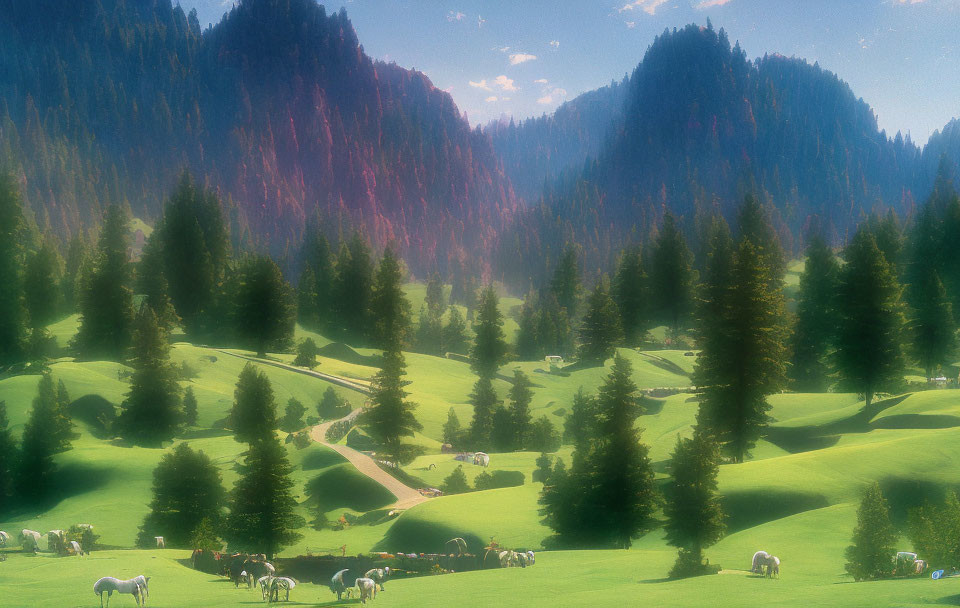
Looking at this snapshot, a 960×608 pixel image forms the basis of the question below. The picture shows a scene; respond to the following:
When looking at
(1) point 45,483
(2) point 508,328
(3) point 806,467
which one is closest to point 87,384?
(1) point 45,483

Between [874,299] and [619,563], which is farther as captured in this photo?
[874,299]

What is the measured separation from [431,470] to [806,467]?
32.4 m

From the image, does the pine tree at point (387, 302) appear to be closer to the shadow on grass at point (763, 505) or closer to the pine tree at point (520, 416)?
the pine tree at point (520, 416)

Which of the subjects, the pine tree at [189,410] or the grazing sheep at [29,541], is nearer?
the grazing sheep at [29,541]

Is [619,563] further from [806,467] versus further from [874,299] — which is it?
[874,299]

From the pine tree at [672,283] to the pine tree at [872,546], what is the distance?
3697 inches

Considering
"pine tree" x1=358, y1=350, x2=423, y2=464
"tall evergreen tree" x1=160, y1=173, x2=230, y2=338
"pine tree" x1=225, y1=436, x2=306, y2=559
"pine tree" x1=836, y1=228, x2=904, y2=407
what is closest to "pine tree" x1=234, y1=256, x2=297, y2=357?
"tall evergreen tree" x1=160, y1=173, x2=230, y2=338

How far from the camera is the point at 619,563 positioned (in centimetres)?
2866

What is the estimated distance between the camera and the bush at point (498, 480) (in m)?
55.3

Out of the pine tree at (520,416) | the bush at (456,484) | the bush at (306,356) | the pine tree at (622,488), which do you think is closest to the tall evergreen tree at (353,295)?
the bush at (306,356)

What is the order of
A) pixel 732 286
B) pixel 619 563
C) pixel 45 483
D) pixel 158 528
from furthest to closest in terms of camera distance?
pixel 45 483
pixel 732 286
pixel 158 528
pixel 619 563

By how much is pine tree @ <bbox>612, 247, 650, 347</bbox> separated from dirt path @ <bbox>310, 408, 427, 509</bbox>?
5824 centimetres

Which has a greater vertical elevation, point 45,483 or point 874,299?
point 874,299

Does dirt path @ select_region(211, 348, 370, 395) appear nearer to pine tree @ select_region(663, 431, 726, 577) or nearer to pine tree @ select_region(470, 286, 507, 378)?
pine tree @ select_region(470, 286, 507, 378)
